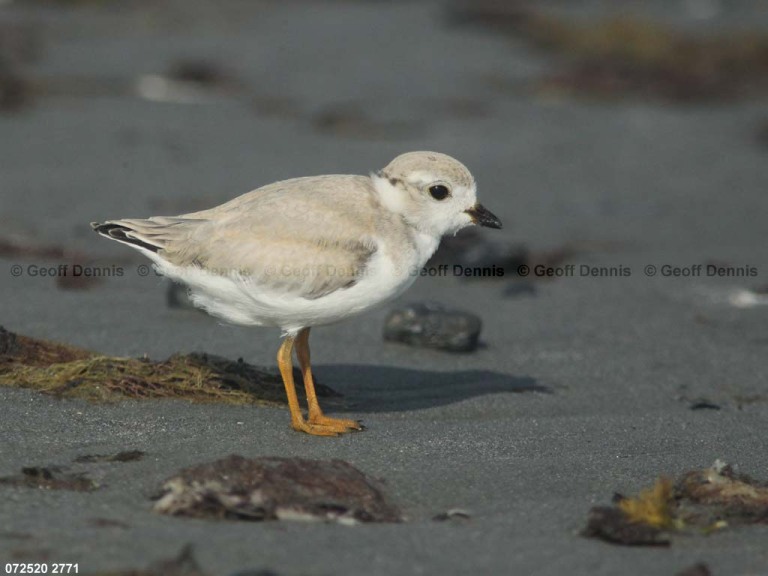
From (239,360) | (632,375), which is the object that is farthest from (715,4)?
(239,360)

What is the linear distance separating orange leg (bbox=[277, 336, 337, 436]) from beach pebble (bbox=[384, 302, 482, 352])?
1.68 m

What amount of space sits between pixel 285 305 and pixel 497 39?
48.0 ft

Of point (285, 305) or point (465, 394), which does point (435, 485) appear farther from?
point (465, 394)

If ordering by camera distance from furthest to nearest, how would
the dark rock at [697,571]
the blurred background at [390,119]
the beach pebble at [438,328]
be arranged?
the blurred background at [390,119] < the beach pebble at [438,328] < the dark rock at [697,571]

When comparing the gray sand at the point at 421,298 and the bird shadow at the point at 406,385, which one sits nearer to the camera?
the gray sand at the point at 421,298

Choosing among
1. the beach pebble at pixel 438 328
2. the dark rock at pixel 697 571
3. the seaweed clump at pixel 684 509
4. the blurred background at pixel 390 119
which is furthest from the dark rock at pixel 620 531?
the blurred background at pixel 390 119

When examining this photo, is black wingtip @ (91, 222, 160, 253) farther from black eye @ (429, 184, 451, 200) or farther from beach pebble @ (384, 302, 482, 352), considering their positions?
beach pebble @ (384, 302, 482, 352)

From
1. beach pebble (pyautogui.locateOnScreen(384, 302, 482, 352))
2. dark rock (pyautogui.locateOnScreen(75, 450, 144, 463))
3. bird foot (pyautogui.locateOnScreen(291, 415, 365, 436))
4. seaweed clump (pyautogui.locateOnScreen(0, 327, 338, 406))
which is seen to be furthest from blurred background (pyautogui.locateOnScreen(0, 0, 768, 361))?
dark rock (pyautogui.locateOnScreen(75, 450, 144, 463))

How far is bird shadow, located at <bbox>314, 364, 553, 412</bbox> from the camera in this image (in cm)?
658

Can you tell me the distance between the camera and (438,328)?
758cm

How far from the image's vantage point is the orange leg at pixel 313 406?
19.1 feet

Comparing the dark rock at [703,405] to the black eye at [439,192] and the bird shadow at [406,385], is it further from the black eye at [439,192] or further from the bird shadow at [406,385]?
the black eye at [439,192]

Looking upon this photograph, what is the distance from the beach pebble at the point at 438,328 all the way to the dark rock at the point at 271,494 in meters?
3.03

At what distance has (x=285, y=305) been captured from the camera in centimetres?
568
